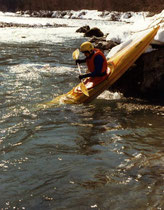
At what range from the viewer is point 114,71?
6.98 m

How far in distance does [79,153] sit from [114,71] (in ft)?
10.6

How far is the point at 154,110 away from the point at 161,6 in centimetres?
5228

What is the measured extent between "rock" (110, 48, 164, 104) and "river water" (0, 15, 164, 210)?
0.39 meters

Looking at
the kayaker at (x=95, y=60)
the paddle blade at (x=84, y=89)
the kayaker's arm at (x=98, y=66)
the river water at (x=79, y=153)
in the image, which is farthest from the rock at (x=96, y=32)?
the paddle blade at (x=84, y=89)

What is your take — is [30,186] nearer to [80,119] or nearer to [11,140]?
[11,140]

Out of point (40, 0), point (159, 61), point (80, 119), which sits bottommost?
point (80, 119)

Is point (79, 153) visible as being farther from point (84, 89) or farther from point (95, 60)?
Result: point (95, 60)

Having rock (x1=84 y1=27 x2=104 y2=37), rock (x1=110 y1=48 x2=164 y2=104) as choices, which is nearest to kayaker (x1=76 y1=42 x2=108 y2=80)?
rock (x1=110 y1=48 x2=164 y2=104)

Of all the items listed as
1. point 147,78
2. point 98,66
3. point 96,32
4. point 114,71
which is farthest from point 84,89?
point 96,32

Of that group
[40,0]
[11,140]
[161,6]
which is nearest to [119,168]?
[11,140]

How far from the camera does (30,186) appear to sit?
332cm

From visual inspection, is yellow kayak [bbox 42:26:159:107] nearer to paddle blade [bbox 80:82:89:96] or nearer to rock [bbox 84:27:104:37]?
paddle blade [bbox 80:82:89:96]

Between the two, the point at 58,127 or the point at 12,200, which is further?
the point at 58,127

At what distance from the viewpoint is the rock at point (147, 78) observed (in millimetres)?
7164
